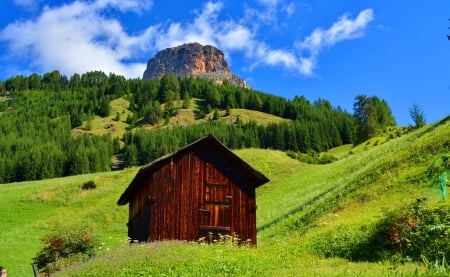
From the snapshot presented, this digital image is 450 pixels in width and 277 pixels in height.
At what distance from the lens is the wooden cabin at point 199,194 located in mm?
28031

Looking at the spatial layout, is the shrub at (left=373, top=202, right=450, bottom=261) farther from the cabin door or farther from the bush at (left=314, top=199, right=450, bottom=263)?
the cabin door

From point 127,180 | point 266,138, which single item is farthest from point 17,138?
point 127,180

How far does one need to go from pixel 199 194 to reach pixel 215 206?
3.89ft

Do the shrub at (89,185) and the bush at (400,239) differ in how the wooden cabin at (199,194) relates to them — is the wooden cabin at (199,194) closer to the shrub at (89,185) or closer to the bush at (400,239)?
the bush at (400,239)

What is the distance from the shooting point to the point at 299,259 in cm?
2036

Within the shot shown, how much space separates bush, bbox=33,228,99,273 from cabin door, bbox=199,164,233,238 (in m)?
6.32

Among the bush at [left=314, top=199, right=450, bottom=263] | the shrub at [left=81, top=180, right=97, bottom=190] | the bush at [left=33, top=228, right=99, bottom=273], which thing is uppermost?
the shrub at [left=81, top=180, right=97, bottom=190]

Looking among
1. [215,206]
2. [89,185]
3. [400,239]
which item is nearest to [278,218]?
[215,206]

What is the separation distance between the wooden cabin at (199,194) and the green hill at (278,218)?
86.1 inches

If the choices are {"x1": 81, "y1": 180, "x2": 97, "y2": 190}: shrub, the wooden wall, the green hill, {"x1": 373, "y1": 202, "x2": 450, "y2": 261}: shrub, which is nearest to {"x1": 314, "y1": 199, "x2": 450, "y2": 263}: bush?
{"x1": 373, "y1": 202, "x2": 450, "y2": 261}: shrub

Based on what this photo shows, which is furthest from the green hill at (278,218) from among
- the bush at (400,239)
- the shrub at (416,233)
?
the shrub at (416,233)

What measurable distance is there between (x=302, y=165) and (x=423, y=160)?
34.8m

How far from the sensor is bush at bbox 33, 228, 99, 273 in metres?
26.6

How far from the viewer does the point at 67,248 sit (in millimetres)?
26797
